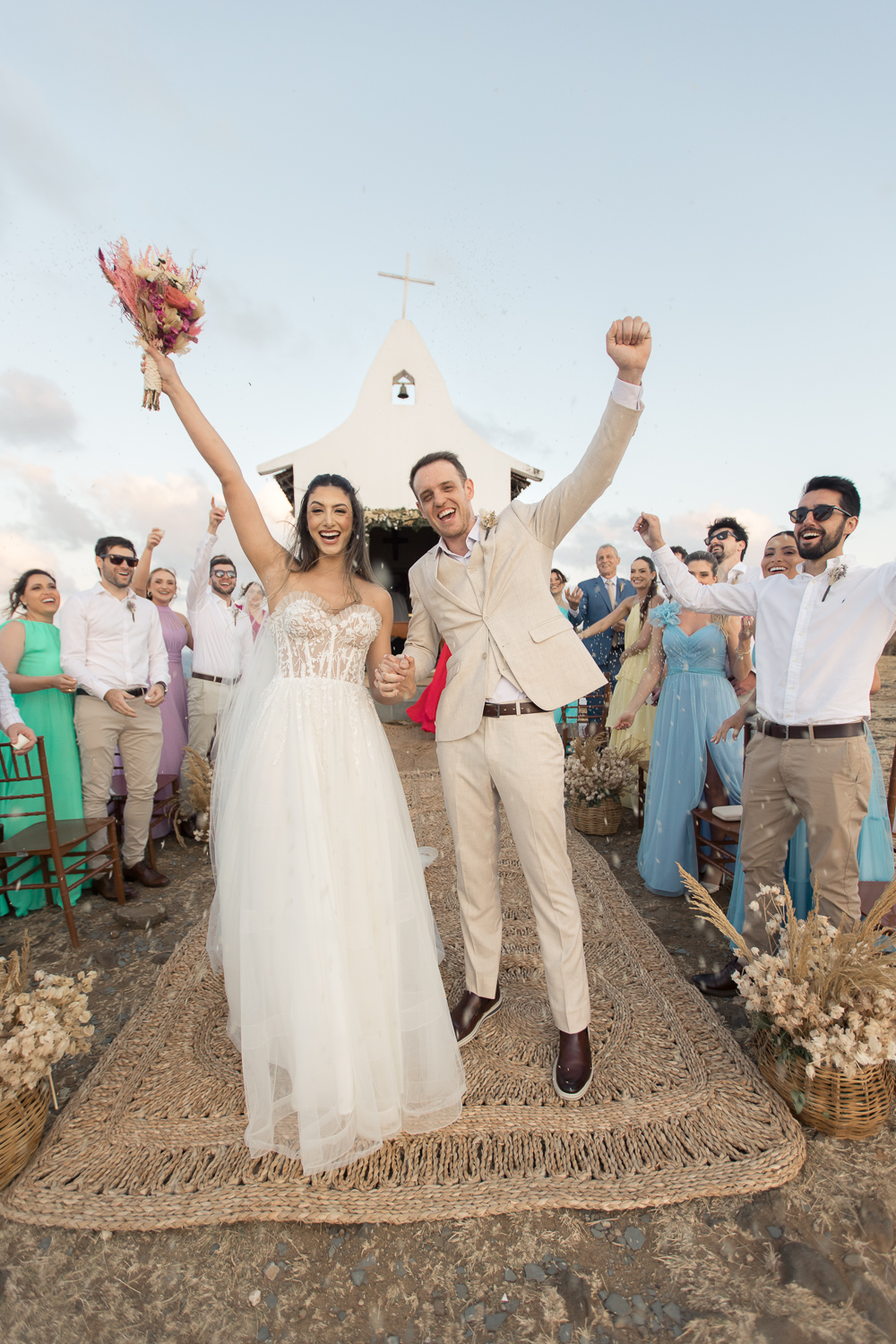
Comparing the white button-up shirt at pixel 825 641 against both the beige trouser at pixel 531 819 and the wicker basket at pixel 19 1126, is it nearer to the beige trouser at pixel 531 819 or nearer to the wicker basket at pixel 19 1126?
the beige trouser at pixel 531 819

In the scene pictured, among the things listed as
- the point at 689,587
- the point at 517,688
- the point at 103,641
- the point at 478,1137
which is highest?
the point at 689,587

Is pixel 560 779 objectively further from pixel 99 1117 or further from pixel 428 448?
pixel 428 448

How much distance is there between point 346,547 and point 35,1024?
2.06 metres

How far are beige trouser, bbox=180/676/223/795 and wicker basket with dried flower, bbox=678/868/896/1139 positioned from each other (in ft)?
16.7

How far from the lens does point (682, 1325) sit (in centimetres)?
166

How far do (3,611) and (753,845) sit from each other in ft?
17.2

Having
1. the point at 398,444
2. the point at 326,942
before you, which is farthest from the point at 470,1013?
the point at 398,444

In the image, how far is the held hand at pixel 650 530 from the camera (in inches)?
122

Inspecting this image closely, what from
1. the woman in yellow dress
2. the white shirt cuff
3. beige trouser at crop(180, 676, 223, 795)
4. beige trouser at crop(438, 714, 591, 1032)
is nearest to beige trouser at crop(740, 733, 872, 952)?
beige trouser at crop(438, 714, 591, 1032)

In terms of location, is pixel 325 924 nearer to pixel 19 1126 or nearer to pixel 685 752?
pixel 19 1126

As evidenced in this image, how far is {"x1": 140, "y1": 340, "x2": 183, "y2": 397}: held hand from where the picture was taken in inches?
91.4

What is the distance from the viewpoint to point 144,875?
15.7 ft

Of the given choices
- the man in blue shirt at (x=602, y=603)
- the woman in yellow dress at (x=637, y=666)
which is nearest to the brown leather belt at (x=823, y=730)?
the woman in yellow dress at (x=637, y=666)

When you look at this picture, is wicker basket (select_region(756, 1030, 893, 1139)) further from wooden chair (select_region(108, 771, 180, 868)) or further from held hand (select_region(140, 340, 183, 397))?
wooden chair (select_region(108, 771, 180, 868))
